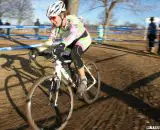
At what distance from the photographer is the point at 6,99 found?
7.29m

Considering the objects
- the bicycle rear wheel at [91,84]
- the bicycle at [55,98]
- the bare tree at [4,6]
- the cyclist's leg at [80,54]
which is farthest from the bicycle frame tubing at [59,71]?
the bare tree at [4,6]

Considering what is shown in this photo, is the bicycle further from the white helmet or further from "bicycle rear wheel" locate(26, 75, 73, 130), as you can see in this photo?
the white helmet

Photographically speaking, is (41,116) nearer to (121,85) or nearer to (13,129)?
(13,129)

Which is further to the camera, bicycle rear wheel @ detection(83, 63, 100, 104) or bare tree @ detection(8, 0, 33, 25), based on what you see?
bare tree @ detection(8, 0, 33, 25)

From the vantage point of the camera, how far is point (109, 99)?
7379mm

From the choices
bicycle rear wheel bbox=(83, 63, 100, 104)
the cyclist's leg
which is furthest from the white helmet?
bicycle rear wheel bbox=(83, 63, 100, 104)

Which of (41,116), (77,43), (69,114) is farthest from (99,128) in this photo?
(77,43)

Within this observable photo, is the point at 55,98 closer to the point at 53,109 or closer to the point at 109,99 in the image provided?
the point at 53,109

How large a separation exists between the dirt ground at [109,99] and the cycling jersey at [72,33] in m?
1.35

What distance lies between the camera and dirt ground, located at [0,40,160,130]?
5746 millimetres

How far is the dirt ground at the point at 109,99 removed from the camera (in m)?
5.75

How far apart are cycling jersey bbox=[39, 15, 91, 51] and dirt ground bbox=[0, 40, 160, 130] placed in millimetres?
1353

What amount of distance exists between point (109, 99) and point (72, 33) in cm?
212

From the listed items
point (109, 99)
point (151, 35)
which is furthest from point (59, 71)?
point (151, 35)
